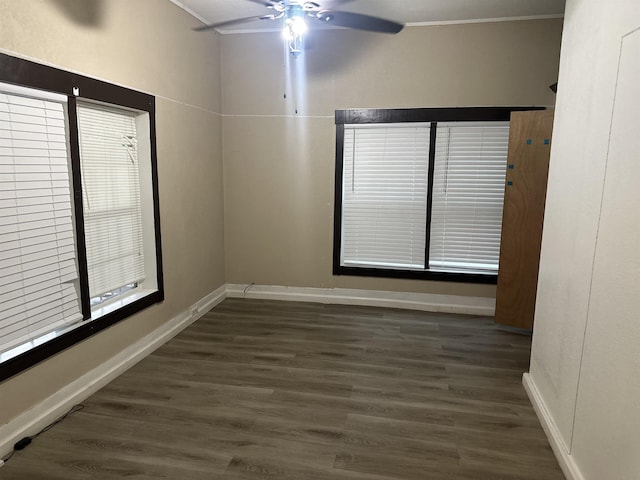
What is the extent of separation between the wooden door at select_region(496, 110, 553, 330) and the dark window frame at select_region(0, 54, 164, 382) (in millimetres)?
2995

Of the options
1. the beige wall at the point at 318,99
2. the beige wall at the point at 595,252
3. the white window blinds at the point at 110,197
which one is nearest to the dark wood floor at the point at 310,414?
the beige wall at the point at 595,252

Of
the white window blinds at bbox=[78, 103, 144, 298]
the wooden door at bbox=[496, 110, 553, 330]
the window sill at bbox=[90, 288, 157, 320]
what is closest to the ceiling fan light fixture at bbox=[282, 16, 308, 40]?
the white window blinds at bbox=[78, 103, 144, 298]

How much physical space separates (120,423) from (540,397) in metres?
2.52

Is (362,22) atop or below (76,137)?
atop

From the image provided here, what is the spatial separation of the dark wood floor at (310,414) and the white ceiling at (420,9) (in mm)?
2851

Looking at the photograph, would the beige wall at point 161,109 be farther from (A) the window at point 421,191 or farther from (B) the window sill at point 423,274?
(B) the window sill at point 423,274

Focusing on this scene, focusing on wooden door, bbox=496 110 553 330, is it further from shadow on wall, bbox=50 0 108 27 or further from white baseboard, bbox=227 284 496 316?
shadow on wall, bbox=50 0 108 27

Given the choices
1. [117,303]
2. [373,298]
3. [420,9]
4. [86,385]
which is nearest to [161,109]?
[117,303]

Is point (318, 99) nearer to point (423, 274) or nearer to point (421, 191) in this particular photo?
point (421, 191)

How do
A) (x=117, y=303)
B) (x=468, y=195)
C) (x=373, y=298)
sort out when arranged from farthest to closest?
(x=373, y=298)
(x=468, y=195)
(x=117, y=303)

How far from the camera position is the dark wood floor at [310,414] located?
6.64 feet

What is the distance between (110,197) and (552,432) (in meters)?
3.15

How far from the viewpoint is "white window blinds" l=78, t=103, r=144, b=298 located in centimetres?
268

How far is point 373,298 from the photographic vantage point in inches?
173
